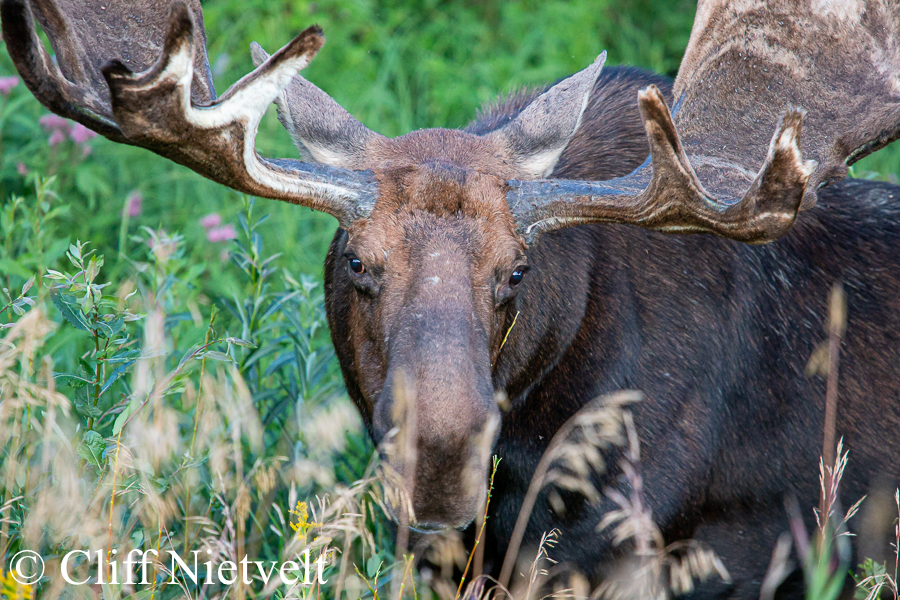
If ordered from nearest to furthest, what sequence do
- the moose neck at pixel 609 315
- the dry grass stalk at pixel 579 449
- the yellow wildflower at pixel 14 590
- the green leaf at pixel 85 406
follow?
the yellow wildflower at pixel 14 590
the green leaf at pixel 85 406
the dry grass stalk at pixel 579 449
the moose neck at pixel 609 315

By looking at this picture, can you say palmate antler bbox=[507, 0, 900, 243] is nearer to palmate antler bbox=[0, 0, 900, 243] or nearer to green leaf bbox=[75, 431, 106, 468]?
palmate antler bbox=[0, 0, 900, 243]

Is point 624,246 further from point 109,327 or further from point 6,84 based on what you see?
point 6,84

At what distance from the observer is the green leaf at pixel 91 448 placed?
8.21 feet

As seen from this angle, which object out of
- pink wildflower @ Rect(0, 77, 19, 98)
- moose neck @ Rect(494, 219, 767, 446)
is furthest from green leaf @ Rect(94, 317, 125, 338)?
pink wildflower @ Rect(0, 77, 19, 98)

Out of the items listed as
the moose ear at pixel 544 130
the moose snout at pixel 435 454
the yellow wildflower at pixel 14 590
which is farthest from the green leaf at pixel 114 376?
the moose ear at pixel 544 130

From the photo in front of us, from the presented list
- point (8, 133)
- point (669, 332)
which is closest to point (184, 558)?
point (669, 332)

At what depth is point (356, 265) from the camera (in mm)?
2869

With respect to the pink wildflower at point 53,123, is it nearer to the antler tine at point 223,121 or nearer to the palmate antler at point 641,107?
the palmate antler at point 641,107

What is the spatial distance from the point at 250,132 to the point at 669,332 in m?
1.62

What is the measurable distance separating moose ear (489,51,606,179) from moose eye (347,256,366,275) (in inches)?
28.7

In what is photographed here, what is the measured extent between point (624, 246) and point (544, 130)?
0.51m

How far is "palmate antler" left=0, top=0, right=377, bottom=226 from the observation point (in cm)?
240

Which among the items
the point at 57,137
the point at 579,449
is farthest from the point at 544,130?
the point at 57,137

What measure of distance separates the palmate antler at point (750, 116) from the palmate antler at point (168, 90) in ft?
2.40
